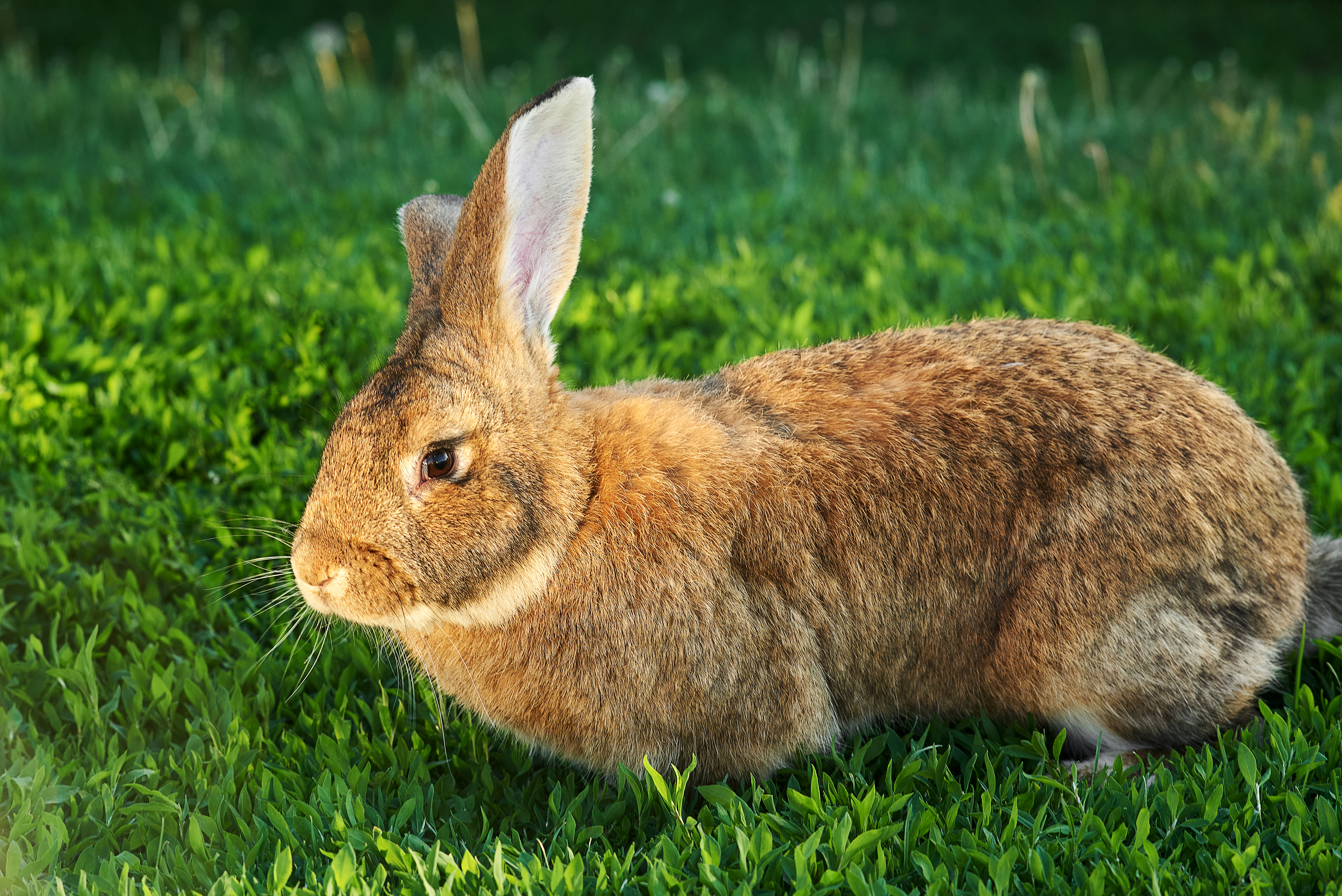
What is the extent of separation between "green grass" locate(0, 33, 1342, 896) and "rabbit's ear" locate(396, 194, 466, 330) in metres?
0.89

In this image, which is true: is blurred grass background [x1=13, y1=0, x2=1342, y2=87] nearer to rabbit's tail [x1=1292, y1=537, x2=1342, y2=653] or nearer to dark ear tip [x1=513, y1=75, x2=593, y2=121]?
rabbit's tail [x1=1292, y1=537, x2=1342, y2=653]

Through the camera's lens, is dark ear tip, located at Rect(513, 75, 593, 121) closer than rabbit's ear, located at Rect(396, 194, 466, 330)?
Yes

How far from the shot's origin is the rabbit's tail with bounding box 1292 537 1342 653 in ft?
11.7

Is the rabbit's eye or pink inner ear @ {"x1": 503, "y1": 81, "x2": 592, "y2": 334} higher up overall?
pink inner ear @ {"x1": 503, "y1": 81, "x2": 592, "y2": 334}

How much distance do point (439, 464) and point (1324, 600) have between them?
99.5 inches

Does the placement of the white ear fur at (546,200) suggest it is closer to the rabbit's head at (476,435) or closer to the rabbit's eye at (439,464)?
the rabbit's head at (476,435)

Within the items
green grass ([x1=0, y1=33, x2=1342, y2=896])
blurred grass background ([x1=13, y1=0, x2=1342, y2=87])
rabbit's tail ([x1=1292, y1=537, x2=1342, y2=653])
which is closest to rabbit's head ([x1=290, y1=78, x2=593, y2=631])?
green grass ([x1=0, y1=33, x2=1342, y2=896])

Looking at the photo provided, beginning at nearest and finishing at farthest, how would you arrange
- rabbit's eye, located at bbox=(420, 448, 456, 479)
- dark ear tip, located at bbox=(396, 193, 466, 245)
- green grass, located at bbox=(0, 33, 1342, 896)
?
green grass, located at bbox=(0, 33, 1342, 896) → rabbit's eye, located at bbox=(420, 448, 456, 479) → dark ear tip, located at bbox=(396, 193, 466, 245)

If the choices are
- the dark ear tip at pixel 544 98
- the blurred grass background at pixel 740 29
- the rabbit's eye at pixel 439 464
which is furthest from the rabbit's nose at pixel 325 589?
the blurred grass background at pixel 740 29

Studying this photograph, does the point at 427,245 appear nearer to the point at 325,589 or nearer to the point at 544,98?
the point at 544,98

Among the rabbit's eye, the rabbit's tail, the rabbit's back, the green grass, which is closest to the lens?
the green grass

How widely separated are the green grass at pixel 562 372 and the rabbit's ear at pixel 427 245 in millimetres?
889

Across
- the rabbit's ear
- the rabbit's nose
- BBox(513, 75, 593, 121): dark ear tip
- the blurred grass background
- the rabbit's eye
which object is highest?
BBox(513, 75, 593, 121): dark ear tip

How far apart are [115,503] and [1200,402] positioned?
3.44m
